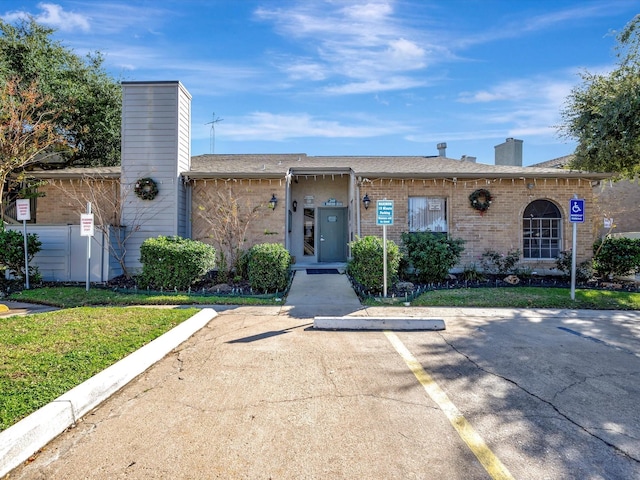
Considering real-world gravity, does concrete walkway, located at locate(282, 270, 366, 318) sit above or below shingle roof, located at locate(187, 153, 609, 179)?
below

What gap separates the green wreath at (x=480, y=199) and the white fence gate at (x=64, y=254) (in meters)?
10.9

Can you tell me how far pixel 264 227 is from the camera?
12.3 metres

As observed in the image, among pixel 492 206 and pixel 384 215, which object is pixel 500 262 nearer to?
pixel 492 206

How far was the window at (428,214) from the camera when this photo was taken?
12500 millimetres

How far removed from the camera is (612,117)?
33.1 feet

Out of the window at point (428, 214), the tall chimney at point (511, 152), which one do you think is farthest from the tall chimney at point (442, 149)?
the window at point (428, 214)

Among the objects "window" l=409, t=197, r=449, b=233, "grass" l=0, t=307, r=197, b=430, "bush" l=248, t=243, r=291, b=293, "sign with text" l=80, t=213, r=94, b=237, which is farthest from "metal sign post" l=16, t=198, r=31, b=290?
"window" l=409, t=197, r=449, b=233

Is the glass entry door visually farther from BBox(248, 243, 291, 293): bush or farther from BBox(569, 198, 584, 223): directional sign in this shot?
BBox(569, 198, 584, 223): directional sign

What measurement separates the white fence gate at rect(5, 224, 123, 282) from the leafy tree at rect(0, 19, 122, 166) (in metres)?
4.79

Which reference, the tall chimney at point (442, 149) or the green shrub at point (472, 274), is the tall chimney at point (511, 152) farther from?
the green shrub at point (472, 274)

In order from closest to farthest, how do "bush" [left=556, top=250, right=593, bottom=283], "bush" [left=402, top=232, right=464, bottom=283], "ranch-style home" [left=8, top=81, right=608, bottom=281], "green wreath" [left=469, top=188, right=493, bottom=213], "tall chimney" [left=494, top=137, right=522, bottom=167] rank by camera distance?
"bush" [left=402, top=232, right=464, bottom=283], "bush" [left=556, top=250, right=593, bottom=283], "ranch-style home" [left=8, top=81, right=608, bottom=281], "green wreath" [left=469, top=188, right=493, bottom=213], "tall chimney" [left=494, top=137, right=522, bottom=167]

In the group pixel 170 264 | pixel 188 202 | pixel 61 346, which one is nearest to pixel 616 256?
pixel 170 264

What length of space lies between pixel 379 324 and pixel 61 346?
454cm

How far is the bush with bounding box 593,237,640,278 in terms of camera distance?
37.1 feet
